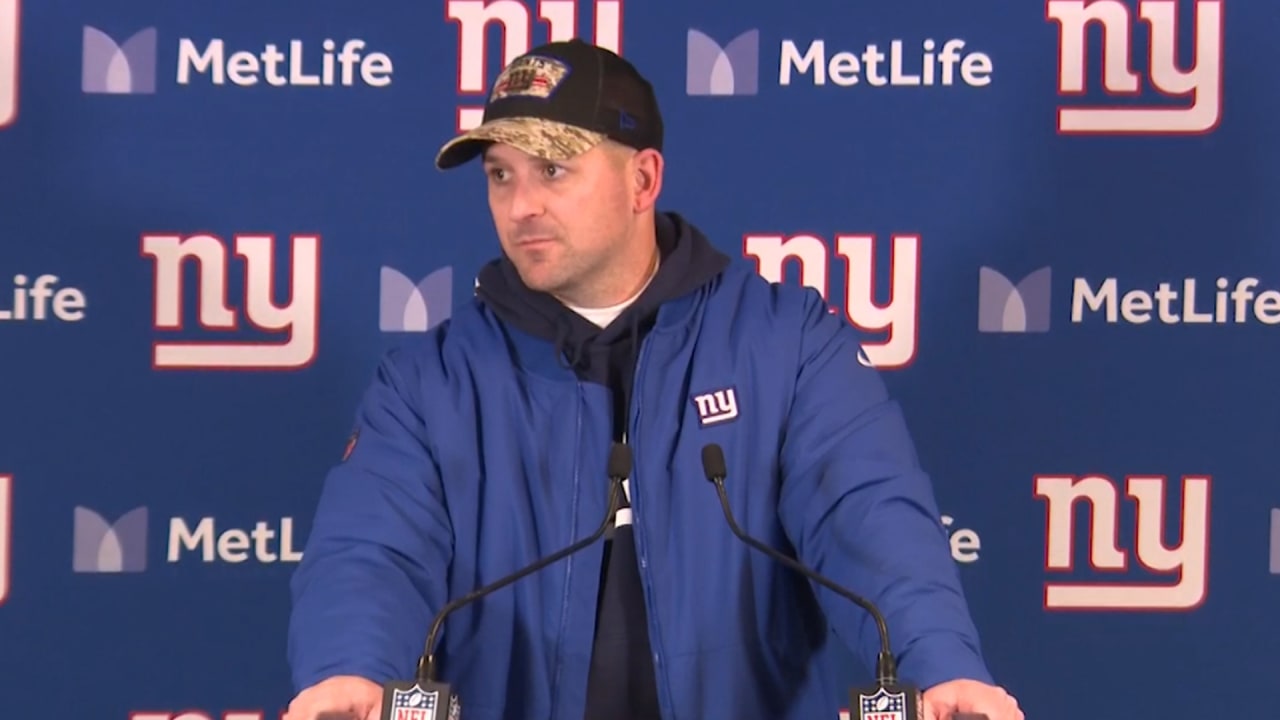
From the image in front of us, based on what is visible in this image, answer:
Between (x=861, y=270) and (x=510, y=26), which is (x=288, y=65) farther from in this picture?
(x=861, y=270)

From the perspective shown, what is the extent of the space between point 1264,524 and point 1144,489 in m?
0.19

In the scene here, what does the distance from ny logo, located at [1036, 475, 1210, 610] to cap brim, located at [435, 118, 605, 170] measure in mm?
1053

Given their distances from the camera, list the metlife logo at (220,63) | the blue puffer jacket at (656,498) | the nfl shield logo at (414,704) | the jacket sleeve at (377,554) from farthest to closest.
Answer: the metlife logo at (220,63) < the blue puffer jacket at (656,498) < the jacket sleeve at (377,554) < the nfl shield logo at (414,704)

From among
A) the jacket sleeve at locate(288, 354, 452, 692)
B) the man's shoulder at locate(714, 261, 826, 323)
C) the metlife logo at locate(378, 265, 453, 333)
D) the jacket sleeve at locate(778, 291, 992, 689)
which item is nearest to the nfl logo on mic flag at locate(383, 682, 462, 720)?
the jacket sleeve at locate(288, 354, 452, 692)

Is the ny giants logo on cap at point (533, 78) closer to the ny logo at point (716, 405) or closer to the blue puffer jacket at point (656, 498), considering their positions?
the blue puffer jacket at point (656, 498)

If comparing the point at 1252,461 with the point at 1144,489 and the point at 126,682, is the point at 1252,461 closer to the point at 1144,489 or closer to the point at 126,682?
the point at 1144,489

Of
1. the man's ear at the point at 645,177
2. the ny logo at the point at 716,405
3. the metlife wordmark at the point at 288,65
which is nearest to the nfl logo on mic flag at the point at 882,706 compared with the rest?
the ny logo at the point at 716,405

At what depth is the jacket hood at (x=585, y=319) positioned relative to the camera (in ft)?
6.44

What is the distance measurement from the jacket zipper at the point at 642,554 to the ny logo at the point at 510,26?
80 cm

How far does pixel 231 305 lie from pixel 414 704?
135 cm

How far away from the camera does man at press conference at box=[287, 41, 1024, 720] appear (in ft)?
6.06

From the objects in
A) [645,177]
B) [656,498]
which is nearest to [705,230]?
[645,177]

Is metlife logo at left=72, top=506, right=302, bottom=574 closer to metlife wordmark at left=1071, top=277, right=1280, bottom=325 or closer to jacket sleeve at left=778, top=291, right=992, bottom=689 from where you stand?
jacket sleeve at left=778, top=291, right=992, bottom=689

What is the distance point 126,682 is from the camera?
2.62 m
